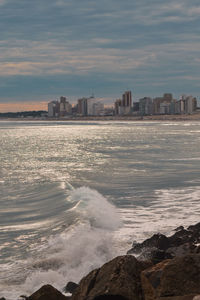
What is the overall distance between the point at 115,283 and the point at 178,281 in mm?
1152

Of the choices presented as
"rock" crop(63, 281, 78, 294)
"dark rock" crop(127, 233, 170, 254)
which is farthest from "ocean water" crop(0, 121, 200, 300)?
"dark rock" crop(127, 233, 170, 254)

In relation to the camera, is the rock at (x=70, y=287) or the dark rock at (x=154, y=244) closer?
the rock at (x=70, y=287)

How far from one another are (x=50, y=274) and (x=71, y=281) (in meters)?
0.65

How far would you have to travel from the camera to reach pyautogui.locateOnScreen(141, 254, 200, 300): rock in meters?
6.75

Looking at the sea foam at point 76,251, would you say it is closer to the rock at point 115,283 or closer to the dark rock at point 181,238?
the dark rock at point 181,238

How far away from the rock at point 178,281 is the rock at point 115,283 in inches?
8.0

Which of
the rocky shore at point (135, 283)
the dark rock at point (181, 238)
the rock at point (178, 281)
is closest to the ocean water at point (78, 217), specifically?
the dark rock at point (181, 238)

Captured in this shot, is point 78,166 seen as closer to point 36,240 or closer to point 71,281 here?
point 36,240

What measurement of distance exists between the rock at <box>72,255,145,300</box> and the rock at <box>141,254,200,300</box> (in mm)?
203

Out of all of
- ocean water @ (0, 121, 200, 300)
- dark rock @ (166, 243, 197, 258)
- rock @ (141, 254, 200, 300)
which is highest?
rock @ (141, 254, 200, 300)

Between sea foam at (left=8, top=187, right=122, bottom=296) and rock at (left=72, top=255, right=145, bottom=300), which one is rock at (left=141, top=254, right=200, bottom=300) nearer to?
rock at (left=72, top=255, right=145, bottom=300)

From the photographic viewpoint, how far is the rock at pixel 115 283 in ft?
21.0

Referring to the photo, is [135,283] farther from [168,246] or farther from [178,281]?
[168,246]

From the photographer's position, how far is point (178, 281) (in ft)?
22.7
